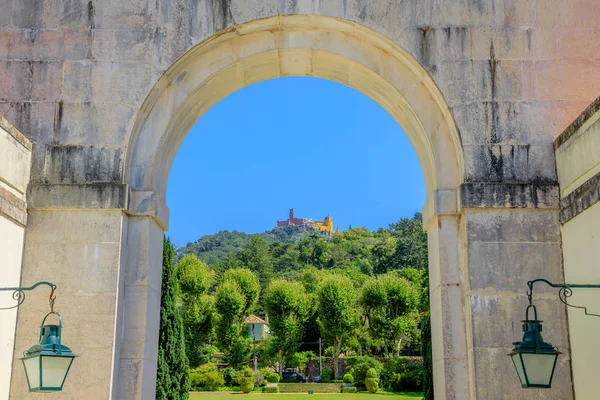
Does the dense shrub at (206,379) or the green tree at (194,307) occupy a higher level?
the green tree at (194,307)

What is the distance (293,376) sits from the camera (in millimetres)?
52250

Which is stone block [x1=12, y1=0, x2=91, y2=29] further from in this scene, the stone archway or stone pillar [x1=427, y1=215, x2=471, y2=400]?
stone pillar [x1=427, y1=215, x2=471, y2=400]

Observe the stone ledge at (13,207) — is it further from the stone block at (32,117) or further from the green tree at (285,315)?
the green tree at (285,315)

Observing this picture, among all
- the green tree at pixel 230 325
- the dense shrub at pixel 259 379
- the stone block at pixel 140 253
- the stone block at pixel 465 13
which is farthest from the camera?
the green tree at pixel 230 325

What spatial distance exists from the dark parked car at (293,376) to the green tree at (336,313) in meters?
2.99

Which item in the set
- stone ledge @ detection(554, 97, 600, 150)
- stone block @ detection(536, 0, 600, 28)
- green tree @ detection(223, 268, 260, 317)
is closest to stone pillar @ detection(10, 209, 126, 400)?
stone ledge @ detection(554, 97, 600, 150)

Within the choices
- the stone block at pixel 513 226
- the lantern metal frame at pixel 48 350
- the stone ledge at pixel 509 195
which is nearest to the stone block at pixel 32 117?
the lantern metal frame at pixel 48 350

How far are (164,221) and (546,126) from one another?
465 cm

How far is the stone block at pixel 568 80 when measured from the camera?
25.4ft

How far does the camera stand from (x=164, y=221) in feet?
26.7

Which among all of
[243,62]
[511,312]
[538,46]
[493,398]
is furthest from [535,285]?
[243,62]

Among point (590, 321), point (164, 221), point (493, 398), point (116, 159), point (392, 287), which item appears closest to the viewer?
point (590, 321)

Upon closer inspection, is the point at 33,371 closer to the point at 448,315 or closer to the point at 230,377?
the point at 448,315

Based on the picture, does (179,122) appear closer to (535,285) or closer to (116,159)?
(116,159)
